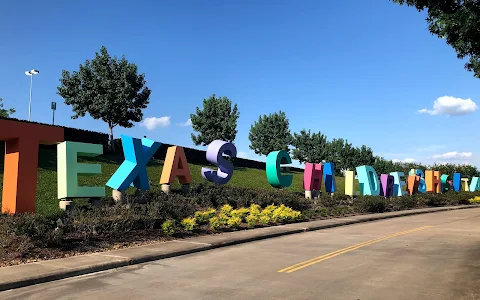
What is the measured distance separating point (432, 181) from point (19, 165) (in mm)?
39447

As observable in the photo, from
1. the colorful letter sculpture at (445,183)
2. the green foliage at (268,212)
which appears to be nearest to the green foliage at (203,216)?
the green foliage at (268,212)

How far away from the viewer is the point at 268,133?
192 ft

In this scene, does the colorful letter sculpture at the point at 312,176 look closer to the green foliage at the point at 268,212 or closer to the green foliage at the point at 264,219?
the green foliage at the point at 268,212

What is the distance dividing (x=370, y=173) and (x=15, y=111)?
5064 centimetres

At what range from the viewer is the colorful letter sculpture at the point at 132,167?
53.5ft

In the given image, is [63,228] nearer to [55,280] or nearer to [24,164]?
[24,164]

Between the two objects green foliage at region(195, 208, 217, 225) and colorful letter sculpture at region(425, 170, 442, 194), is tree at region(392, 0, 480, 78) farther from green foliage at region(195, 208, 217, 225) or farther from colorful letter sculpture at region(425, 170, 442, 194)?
colorful letter sculpture at region(425, 170, 442, 194)

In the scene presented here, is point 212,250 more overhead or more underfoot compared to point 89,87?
more underfoot

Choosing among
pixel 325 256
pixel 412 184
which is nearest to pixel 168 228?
pixel 325 256

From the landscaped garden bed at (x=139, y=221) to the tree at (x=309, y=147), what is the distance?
4044 centimetres

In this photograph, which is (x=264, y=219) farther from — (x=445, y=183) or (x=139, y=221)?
(x=445, y=183)

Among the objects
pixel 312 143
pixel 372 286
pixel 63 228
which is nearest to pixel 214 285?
pixel 372 286

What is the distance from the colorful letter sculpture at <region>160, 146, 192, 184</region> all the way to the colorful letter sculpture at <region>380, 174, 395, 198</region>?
19526 millimetres

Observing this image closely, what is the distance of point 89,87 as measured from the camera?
3472 cm
